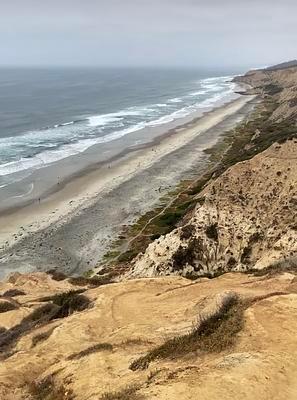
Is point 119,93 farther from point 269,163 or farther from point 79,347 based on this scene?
point 79,347

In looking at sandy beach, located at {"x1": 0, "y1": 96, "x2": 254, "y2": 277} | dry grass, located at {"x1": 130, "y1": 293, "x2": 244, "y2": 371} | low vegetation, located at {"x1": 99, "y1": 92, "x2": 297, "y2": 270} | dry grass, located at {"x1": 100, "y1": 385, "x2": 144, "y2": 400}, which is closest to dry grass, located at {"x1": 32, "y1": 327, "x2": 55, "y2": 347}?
dry grass, located at {"x1": 130, "y1": 293, "x2": 244, "y2": 371}

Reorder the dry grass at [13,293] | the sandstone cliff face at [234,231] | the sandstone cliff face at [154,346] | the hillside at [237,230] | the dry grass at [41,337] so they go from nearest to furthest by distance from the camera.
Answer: the sandstone cliff face at [154,346]
the dry grass at [41,337]
the dry grass at [13,293]
the hillside at [237,230]
the sandstone cliff face at [234,231]

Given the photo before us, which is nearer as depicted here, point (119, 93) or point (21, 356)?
point (21, 356)

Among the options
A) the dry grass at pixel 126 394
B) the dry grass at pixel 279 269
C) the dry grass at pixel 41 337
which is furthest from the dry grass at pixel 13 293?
the dry grass at pixel 126 394

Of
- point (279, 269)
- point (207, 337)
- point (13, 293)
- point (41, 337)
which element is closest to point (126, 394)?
point (207, 337)

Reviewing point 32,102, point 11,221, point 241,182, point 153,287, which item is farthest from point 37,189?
point 32,102

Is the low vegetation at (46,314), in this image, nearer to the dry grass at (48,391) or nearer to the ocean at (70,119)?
the dry grass at (48,391)
